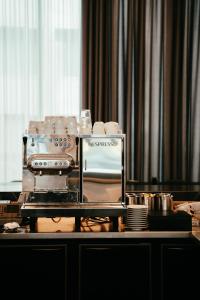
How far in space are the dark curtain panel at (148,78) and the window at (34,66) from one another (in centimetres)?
20

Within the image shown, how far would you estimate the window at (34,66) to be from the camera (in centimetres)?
418

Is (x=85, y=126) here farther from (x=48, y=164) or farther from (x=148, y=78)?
(x=148, y=78)

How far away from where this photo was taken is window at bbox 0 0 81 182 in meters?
4.18

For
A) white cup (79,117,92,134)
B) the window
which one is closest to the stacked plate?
white cup (79,117,92,134)

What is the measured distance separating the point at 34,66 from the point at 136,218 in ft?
7.60

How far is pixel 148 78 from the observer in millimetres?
4125
